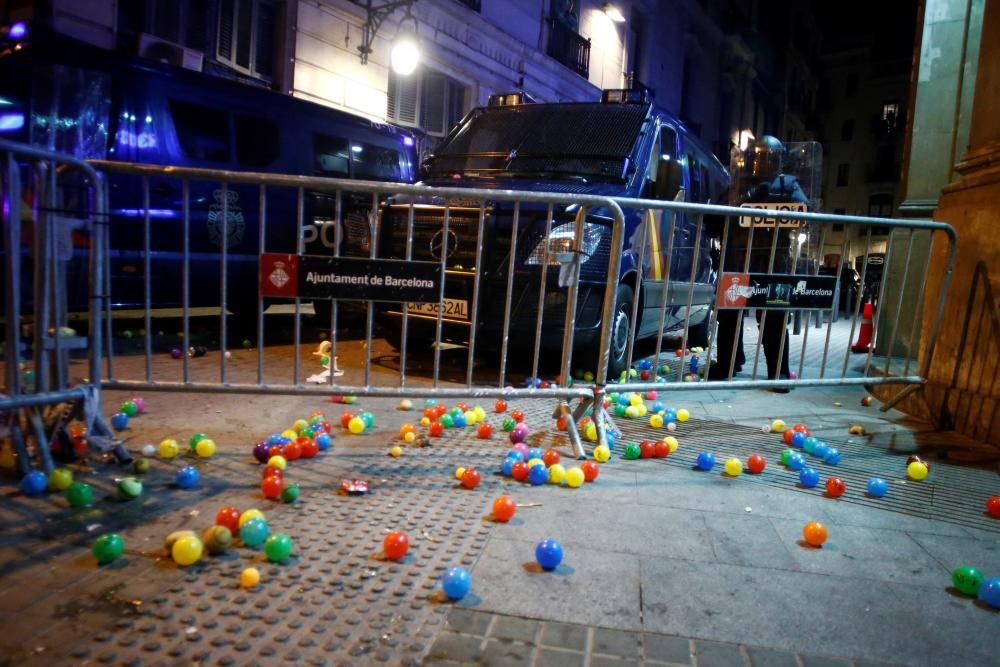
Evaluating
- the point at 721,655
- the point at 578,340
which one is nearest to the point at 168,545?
the point at 721,655

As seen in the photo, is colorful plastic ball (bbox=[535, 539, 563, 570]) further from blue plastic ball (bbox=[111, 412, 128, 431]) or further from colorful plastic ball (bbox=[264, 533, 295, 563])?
blue plastic ball (bbox=[111, 412, 128, 431])

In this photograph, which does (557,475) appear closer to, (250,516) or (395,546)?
(395,546)

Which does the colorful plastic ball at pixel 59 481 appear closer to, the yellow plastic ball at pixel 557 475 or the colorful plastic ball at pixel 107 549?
the colorful plastic ball at pixel 107 549

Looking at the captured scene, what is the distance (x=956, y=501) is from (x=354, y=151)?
838 cm

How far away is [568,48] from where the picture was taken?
20.5m

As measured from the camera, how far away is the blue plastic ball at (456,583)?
89.7 inches

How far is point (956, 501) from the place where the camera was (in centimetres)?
365

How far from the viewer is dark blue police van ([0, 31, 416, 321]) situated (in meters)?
6.15

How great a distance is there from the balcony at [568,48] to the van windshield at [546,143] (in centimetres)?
1397

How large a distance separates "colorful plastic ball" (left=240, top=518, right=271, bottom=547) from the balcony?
1953 cm

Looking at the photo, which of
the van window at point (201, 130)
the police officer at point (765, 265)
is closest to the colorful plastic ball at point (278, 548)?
the police officer at point (765, 265)

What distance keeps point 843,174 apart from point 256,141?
184ft

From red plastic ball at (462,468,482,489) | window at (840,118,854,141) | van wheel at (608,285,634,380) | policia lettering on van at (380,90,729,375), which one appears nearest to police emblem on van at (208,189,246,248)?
policia lettering on van at (380,90,729,375)

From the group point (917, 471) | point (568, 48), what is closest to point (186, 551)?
point (917, 471)
